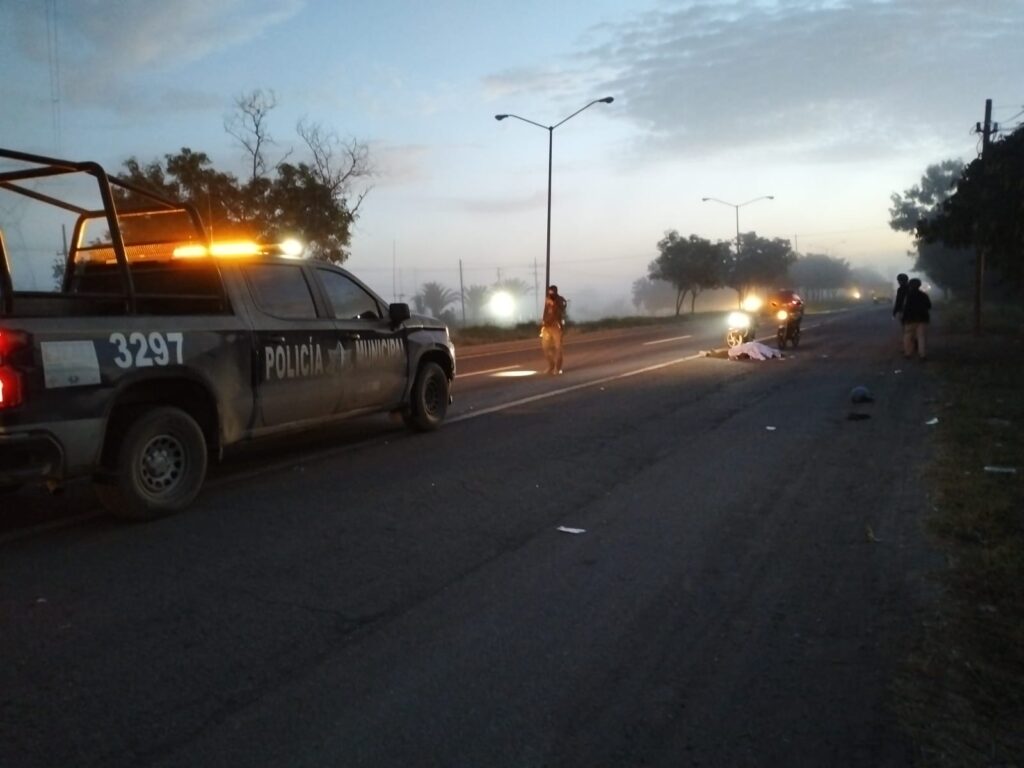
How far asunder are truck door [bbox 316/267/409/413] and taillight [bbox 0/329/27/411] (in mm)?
3520

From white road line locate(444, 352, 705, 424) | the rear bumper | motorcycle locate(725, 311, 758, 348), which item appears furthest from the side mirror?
motorcycle locate(725, 311, 758, 348)

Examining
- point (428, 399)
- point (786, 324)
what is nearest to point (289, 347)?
point (428, 399)

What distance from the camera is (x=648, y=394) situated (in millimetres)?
14992

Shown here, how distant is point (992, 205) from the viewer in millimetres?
20391

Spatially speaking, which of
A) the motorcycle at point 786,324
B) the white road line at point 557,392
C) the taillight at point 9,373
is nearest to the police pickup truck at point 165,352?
the taillight at point 9,373

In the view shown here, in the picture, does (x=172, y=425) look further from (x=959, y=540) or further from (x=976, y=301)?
(x=976, y=301)

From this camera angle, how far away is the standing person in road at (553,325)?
18.7 metres

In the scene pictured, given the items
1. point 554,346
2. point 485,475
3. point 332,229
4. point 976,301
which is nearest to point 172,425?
point 485,475

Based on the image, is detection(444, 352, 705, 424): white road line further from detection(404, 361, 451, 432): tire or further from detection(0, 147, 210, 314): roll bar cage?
detection(0, 147, 210, 314): roll bar cage

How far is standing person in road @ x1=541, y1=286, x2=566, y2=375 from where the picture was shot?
18.7 meters

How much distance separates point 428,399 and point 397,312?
137 cm

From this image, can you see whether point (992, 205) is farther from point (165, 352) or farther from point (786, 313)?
point (165, 352)

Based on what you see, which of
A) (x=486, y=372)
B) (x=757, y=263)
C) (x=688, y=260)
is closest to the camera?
(x=486, y=372)

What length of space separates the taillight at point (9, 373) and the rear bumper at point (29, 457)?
0.21 meters
